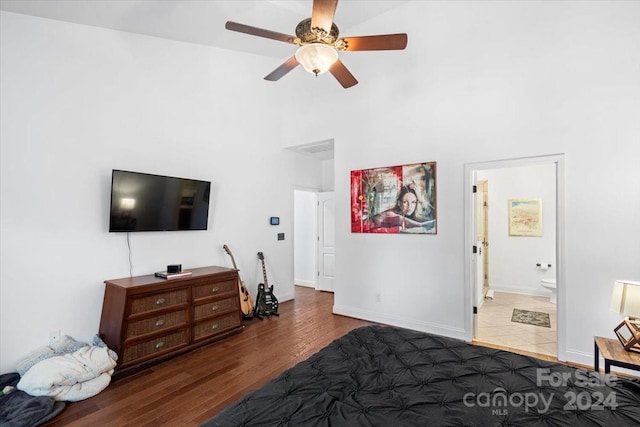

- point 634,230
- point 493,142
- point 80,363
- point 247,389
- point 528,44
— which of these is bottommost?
point 247,389

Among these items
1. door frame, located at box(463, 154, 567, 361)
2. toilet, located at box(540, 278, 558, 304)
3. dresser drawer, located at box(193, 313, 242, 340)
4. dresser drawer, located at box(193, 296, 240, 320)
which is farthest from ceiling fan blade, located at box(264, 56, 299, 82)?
toilet, located at box(540, 278, 558, 304)

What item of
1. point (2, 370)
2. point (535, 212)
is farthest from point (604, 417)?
point (535, 212)

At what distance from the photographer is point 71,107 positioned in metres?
2.94

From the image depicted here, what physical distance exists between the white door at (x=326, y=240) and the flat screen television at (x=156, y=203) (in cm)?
256

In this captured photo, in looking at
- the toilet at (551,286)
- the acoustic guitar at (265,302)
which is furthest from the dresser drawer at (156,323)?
the toilet at (551,286)

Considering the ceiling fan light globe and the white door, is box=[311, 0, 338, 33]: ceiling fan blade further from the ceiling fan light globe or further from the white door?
the white door

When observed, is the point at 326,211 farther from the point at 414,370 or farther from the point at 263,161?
the point at 414,370

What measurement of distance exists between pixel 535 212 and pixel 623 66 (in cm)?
345

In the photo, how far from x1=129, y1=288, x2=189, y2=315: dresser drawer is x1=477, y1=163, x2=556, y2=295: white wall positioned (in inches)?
224

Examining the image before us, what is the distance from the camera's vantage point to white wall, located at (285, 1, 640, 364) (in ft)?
9.11

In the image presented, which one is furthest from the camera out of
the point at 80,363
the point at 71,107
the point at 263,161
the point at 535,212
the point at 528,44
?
the point at 535,212

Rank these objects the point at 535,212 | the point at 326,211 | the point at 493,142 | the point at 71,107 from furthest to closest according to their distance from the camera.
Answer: the point at 326,211
the point at 535,212
the point at 493,142
the point at 71,107

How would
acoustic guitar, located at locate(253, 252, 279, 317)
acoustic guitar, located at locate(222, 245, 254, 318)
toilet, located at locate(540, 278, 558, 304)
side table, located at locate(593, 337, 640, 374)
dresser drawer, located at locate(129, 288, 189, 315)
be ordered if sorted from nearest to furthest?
1. side table, located at locate(593, 337, 640, 374)
2. dresser drawer, located at locate(129, 288, 189, 315)
3. acoustic guitar, located at locate(222, 245, 254, 318)
4. acoustic guitar, located at locate(253, 252, 279, 317)
5. toilet, located at locate(540, 278, 558, 304)

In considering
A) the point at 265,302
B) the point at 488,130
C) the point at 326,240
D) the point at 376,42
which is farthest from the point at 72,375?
the point at 488,130
